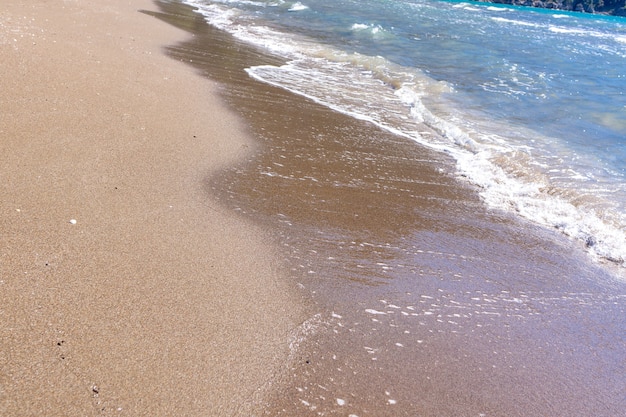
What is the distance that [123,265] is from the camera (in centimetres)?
403

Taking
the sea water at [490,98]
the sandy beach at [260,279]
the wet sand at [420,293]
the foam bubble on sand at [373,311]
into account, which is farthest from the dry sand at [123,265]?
the sea water at [490,98]

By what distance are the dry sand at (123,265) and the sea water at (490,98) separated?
3.63 metres

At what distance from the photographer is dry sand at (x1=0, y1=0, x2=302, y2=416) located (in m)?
3.05

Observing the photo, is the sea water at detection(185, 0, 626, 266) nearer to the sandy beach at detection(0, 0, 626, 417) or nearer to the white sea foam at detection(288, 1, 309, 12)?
the sandy beach at detection(0, 0, 626, 417)

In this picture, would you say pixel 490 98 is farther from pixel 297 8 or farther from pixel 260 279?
pixel 297 8

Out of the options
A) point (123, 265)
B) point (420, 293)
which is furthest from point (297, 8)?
point (123, 265)

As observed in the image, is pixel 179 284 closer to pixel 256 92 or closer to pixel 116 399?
pixel 116 399

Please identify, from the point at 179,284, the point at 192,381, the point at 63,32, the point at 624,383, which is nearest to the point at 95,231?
the point at 179,284

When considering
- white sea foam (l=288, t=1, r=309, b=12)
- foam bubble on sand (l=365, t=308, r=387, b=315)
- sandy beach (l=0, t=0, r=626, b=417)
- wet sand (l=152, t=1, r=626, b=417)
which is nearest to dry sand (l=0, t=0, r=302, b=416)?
sandy beach (l=0, t=0, r=626, b=417)

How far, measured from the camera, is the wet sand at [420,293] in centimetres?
345

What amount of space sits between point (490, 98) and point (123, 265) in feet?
33.9

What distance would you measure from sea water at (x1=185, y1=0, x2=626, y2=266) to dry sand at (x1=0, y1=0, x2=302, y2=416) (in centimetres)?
363

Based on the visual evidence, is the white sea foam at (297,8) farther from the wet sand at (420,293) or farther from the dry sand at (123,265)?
the wet sand at (420,293)

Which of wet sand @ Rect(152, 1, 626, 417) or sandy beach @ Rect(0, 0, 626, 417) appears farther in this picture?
wet sand @ Rect(152, 1, 626, 417)
